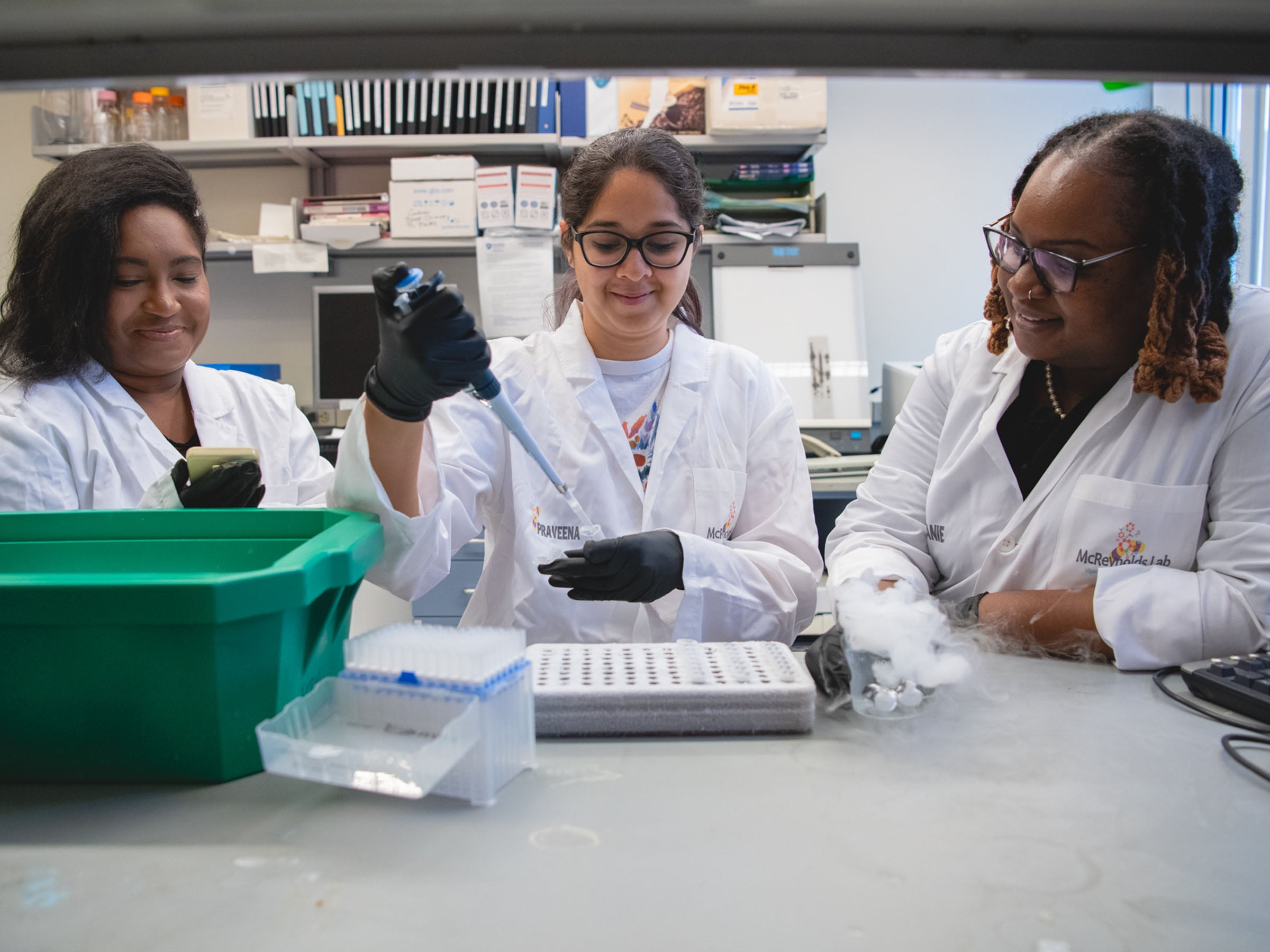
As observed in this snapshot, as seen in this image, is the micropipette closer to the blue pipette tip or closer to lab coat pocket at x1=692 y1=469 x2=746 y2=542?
the blue pipette tip

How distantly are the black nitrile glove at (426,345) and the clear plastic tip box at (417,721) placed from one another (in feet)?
1.11

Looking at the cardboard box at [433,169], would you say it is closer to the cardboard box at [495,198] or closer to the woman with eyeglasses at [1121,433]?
the cardboard box at [495,198]

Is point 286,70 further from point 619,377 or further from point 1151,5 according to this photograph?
point 619,377

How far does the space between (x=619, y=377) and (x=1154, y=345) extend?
863 mm

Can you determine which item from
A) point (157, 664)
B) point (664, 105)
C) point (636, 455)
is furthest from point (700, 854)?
point (664, 105)

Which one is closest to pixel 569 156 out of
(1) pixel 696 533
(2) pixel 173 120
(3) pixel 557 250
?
(3) pixel 557 250

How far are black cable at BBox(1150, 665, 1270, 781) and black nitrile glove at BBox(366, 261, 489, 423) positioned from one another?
83 centimetres

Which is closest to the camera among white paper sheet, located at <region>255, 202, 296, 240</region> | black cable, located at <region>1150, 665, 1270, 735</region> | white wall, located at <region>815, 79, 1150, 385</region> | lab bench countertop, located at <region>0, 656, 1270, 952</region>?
lab bench countertop, located at <region>0, 656, 1270, 952</region>

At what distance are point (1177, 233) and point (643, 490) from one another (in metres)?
Answer: 0.88

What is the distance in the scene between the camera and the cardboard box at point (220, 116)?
3.22 m

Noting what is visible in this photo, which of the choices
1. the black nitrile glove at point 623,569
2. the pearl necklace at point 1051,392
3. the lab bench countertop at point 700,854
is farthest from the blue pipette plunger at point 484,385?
the pearl necklace at point 1051,392

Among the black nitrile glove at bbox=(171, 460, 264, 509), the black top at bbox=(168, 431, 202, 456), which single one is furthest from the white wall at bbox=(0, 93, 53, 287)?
the black nitrile glove at bbox=(171, 460, 264, 509)

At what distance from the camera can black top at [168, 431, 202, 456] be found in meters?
1.63

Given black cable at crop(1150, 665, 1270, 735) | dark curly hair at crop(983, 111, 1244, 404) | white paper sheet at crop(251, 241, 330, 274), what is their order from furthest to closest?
white paper sheet at crop(251, 241, 330, 274) → dark curly hair at crop(983, 111, 1244, 404) → black cable at crop(1150, 665, 1270, 735)
